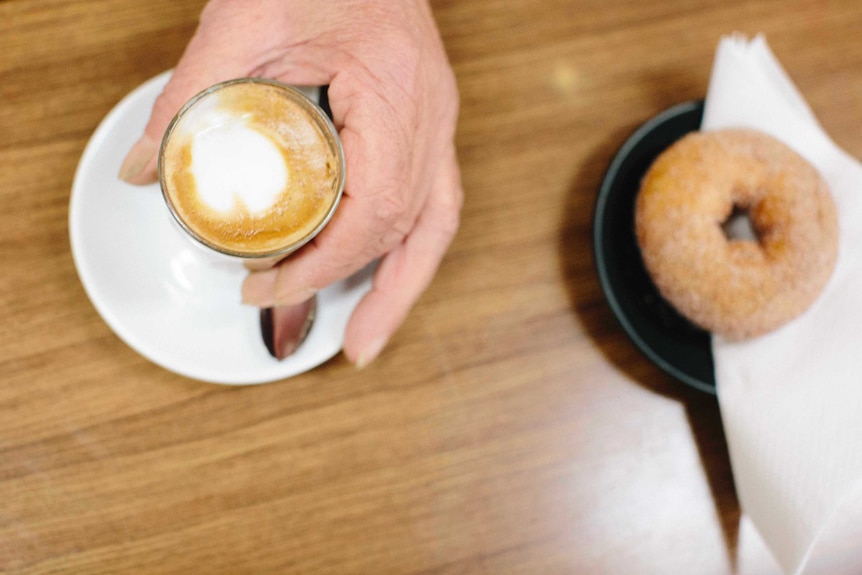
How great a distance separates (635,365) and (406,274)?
0.33 meters

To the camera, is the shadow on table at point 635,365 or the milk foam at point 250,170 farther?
the shadow on table at point 635,365

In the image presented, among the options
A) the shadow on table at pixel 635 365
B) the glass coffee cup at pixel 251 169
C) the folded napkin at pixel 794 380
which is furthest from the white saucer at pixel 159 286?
the folded napkin at pixel 794 380

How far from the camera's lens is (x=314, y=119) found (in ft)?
2.16

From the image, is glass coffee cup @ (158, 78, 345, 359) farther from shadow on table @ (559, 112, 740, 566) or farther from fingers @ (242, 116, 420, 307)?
shadow on table @ (559, 112, 740, 566)

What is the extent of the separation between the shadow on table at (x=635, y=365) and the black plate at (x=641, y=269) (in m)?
0.04

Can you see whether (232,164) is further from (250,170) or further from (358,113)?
(358,113)

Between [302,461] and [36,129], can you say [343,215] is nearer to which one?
[302,461]

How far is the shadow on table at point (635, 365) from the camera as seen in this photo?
0.83m

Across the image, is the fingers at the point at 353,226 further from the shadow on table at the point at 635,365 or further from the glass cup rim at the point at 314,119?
the shadow on table at the point at 635,365

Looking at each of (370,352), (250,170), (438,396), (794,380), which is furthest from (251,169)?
(794,380)

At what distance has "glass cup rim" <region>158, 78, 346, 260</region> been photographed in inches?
24.3

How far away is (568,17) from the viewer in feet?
2.97

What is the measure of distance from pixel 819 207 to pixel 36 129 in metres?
0.93

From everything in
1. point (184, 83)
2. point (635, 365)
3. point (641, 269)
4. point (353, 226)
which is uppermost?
point (184, 83)
